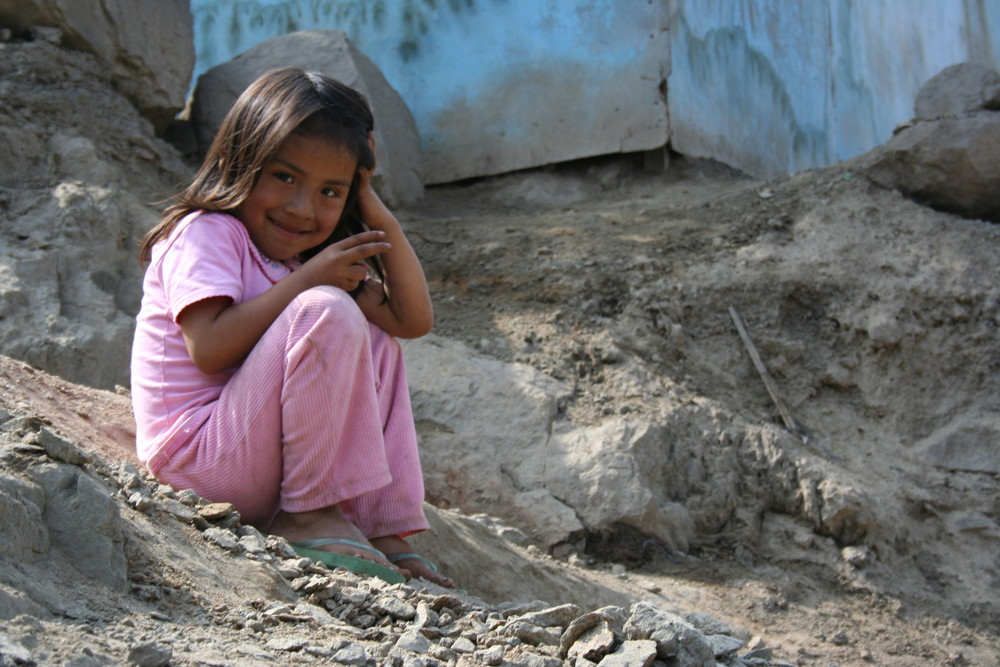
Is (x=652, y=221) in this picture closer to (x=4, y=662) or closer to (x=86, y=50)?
(x=86, y=50)

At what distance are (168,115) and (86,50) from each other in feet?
1.61

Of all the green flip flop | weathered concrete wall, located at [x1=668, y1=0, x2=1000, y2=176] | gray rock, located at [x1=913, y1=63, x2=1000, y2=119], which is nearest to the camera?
the green flip flop

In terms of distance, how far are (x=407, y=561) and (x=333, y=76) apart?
11.4 feet

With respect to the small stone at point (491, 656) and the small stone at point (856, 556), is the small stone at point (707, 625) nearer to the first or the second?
the small stone at point (491, 656)

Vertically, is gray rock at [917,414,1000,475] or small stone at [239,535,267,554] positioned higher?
small stone at [239,535,267,554]

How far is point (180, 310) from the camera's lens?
2270mm

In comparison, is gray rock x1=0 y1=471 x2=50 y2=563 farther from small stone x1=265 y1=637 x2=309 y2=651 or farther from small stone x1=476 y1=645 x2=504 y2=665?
small stone x1=476 y1=645 x2=504 y2=665

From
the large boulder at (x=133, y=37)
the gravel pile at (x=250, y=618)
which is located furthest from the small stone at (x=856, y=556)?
the large boulder at (x=133, y=37)

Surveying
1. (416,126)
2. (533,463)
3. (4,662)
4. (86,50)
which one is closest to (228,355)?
(4,662)

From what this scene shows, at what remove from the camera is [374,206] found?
2662mm

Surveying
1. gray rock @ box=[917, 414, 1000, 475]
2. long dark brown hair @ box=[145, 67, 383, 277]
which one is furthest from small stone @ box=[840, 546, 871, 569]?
long dark brown hair @ box=[145, 67, 383, 277]

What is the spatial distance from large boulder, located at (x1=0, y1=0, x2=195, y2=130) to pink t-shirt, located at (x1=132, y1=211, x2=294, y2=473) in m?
2.72

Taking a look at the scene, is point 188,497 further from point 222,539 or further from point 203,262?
point 203,262

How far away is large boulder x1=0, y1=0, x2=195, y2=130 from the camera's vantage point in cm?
470
